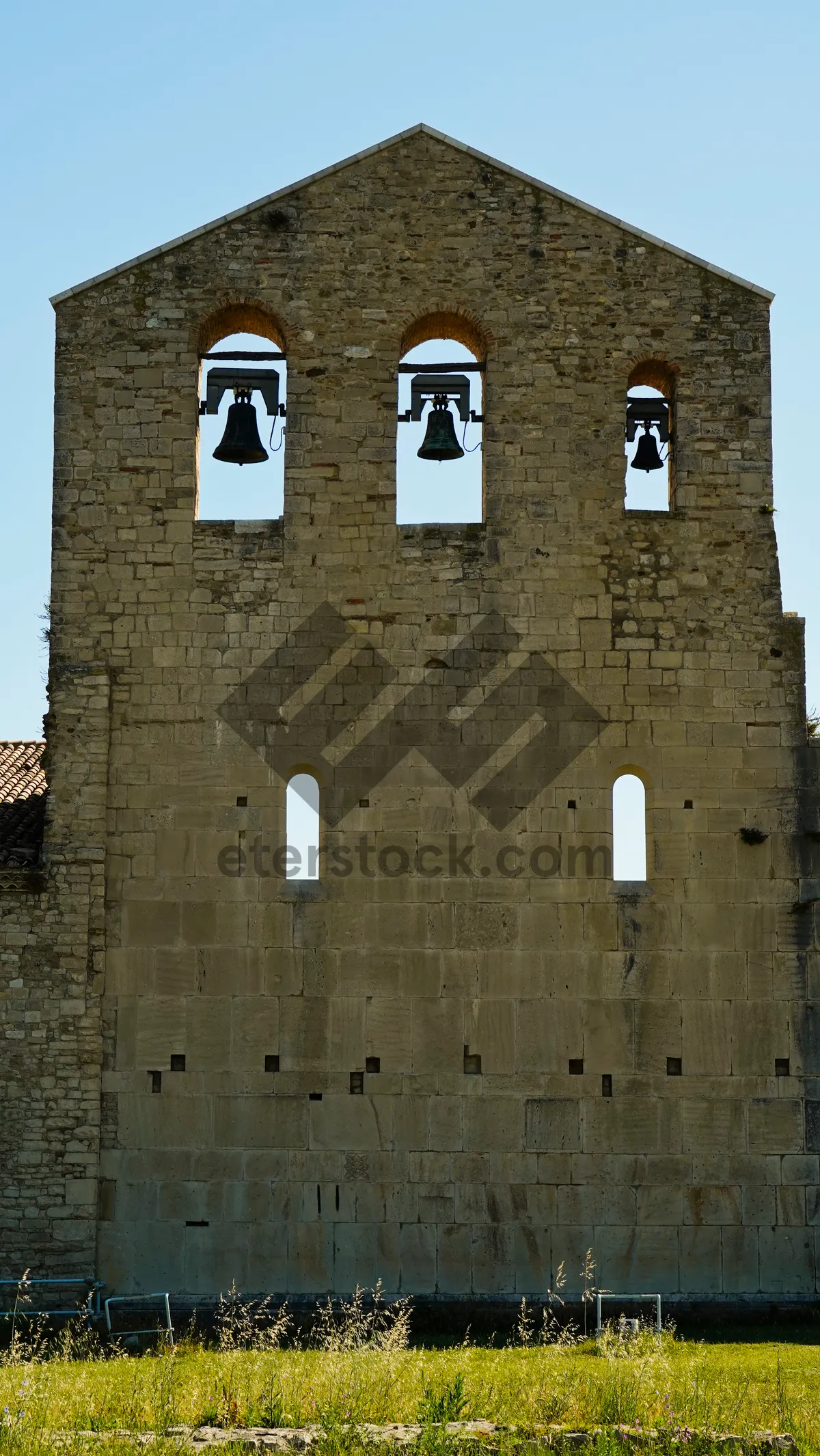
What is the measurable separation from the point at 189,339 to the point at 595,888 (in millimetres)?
6379

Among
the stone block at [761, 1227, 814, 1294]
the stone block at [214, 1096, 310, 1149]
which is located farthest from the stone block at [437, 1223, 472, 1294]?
the stone block at [761, 1227, 814, 1294]

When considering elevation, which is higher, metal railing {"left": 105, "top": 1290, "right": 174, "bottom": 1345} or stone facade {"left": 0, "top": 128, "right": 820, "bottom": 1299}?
stone facade {"left": 0, "top": 128, "right": 820, "bottom": 1299}

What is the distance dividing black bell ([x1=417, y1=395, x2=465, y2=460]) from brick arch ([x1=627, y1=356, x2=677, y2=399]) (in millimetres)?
1734

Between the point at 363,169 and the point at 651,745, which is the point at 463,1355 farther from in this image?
the point at 363,169

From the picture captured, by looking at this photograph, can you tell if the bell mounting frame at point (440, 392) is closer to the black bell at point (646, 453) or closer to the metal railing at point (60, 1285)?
the black bell at point (646, 453)

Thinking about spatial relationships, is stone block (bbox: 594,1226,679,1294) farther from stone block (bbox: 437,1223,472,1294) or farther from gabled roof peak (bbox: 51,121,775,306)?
gabled roof peak (bbox: 51,121,775,306)

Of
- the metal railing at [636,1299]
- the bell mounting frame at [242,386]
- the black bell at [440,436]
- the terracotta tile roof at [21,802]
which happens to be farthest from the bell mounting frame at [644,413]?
the metal railing at [636,1299]

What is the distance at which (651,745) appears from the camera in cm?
1423

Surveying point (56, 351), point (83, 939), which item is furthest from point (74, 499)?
point (83, 939)

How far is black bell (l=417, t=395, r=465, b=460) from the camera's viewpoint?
14.6 meters

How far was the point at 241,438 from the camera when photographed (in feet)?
48.3

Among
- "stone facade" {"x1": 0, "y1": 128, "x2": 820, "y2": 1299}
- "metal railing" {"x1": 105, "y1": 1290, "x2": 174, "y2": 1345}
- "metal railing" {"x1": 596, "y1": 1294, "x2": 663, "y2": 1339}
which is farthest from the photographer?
"stone facade" {"x1": 0, "y1": 128, "x2": 820, "y2": 1299}

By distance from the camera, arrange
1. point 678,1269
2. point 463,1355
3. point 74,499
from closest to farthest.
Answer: point 463,1355, point 678,1269, point 74,499

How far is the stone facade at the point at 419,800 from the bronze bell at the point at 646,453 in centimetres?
25
